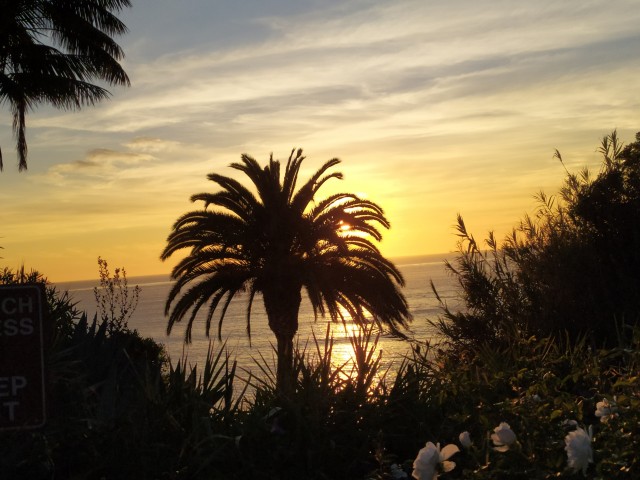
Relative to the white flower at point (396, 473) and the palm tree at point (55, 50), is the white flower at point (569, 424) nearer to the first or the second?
the white flower at point (396, 473)

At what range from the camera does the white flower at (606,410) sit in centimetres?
402

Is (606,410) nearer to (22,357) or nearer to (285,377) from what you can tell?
(285,377)

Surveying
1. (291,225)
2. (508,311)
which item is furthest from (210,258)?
(508,311)

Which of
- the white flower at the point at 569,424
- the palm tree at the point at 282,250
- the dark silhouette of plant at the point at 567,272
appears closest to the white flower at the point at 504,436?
the white flower at the point at 569,424

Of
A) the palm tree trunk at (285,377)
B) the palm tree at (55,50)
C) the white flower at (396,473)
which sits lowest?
the white flower at (396,473)

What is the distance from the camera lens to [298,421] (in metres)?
4.40

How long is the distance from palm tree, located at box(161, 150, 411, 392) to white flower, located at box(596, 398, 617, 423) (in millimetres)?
16768

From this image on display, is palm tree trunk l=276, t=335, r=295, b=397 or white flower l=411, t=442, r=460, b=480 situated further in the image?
palm tree trunk l=276, t=335, r=295, b=397

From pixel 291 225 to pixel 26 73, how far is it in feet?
26.2

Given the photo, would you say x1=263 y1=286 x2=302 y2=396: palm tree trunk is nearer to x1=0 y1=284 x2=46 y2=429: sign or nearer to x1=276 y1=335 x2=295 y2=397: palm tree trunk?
x1=276 y1=335 x2=295 y2=397: palm tree trunk

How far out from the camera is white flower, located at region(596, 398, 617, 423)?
158 inches

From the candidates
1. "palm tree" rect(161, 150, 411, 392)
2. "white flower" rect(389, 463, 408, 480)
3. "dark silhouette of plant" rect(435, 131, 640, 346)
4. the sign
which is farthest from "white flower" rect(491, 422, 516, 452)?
"palm tree" rect(161, 150, 411, 392)

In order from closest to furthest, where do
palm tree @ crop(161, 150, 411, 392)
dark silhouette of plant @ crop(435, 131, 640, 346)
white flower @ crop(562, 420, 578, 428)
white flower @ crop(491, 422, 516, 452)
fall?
white flower @ crop(491, 422, 516, 452)
white flower @ crop(562, 420, 578, 428)
dark silhouette of plant @ crop(435, 131, 640, 346)
palm tree @ crop(161, 150, 411, 392)

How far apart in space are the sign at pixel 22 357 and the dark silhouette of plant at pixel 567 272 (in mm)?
6872
